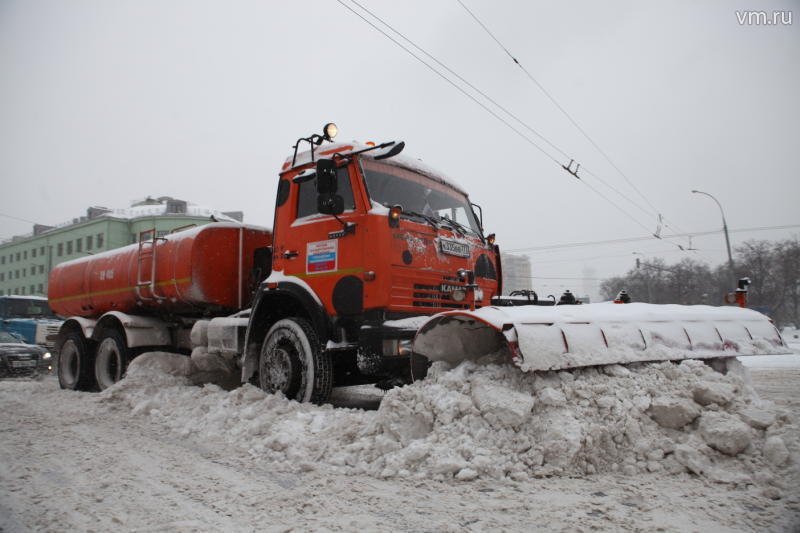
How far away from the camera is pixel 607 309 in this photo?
15.4 ft

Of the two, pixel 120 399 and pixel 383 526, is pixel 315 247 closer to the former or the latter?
pixel 383 526

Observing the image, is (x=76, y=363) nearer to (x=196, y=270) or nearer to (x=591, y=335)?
(x=196, y=270)

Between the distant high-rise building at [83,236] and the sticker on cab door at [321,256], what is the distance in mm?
42195

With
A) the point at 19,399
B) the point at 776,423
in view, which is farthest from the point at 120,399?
the point at 776,423

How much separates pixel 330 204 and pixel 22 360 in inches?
449

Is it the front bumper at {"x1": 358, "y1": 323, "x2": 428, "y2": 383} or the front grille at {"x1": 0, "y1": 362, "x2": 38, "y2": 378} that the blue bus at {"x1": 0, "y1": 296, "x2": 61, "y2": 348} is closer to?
the front grille at {"x1": 0, "y1": 362, "x2": 38, "y2": 378}

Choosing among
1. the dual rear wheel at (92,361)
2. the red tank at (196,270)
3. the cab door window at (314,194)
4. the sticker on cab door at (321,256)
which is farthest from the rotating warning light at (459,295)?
the dual rear wheel at (92,361)

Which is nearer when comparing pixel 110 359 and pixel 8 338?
pixel 110 359

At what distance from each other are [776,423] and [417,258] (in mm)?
A: 3143

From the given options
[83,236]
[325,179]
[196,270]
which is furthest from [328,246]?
[83,236]

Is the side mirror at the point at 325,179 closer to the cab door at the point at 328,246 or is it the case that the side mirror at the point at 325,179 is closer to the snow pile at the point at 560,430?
the cab door at the point at 328,246

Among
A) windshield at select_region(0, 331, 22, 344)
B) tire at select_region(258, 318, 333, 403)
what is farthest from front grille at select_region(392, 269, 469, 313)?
windshield at select_region(0, 331, 22, 344)

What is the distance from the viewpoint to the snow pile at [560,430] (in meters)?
3.41

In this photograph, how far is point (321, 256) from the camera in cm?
551
